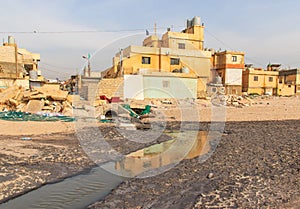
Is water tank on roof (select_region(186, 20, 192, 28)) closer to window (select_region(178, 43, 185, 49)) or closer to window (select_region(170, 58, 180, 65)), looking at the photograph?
window (select_region(178, 43, 185, 49))

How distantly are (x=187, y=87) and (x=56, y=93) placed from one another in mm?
16040

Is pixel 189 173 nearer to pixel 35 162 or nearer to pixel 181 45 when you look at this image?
pixel 35 162

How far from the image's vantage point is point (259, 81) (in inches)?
1567

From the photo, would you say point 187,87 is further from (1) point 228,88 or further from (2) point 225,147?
(2) point 225,147

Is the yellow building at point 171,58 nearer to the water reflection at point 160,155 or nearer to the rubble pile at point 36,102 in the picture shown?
the rubble pile at point 36,102

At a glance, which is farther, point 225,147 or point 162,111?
point 162,111

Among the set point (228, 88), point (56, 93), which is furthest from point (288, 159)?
A: point (228, 88)

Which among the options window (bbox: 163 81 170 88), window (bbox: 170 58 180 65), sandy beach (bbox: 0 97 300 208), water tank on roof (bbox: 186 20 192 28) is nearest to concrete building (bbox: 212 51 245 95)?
water tank on roof (bbox: 186 20 192 28)

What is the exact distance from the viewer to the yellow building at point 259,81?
128 ft

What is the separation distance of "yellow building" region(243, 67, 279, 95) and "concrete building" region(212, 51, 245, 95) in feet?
5.04

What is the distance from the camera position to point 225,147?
30.0 ft

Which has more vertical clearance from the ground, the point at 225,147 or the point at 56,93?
the point at 56,93

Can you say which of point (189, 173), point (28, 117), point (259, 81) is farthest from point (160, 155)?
point (259, 81)

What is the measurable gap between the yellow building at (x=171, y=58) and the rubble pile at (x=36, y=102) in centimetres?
1037
